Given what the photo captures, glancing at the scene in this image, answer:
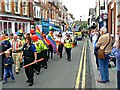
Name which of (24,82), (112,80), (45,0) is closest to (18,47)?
(24,82)

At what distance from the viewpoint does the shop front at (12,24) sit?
94.2ft

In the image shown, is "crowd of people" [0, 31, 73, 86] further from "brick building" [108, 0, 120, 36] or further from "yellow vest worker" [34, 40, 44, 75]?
"brick building" [108, 0, 120, 36]

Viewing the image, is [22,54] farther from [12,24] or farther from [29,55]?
[12,24]

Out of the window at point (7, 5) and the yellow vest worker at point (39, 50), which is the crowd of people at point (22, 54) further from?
the window at point (7, 5)

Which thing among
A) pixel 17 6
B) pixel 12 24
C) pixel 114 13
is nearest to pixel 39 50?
pixel 114 13

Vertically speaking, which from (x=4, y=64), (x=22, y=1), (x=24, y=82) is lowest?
(x=24, y=82)

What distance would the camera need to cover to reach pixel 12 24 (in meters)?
31.7

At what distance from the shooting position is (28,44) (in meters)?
9.47

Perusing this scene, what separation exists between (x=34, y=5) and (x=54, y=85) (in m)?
34.5

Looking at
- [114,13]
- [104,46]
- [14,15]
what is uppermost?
[14,15]

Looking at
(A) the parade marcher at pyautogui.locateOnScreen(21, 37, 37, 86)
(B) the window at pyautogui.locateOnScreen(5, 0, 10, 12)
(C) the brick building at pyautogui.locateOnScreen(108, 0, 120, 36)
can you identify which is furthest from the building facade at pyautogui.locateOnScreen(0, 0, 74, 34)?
(A) the parade marcher at pyautogui.locateOnScreen(21, 37, 37, 86)

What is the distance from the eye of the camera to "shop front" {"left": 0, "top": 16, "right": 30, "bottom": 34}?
1130 inches

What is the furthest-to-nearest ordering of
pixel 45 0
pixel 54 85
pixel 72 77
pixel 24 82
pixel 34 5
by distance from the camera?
pixel 45 0 → pixel 34 5 → pixel 72 77 → pixel 24 82 → pixel 54 85

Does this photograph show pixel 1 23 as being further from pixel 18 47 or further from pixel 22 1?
pixel 18 47
